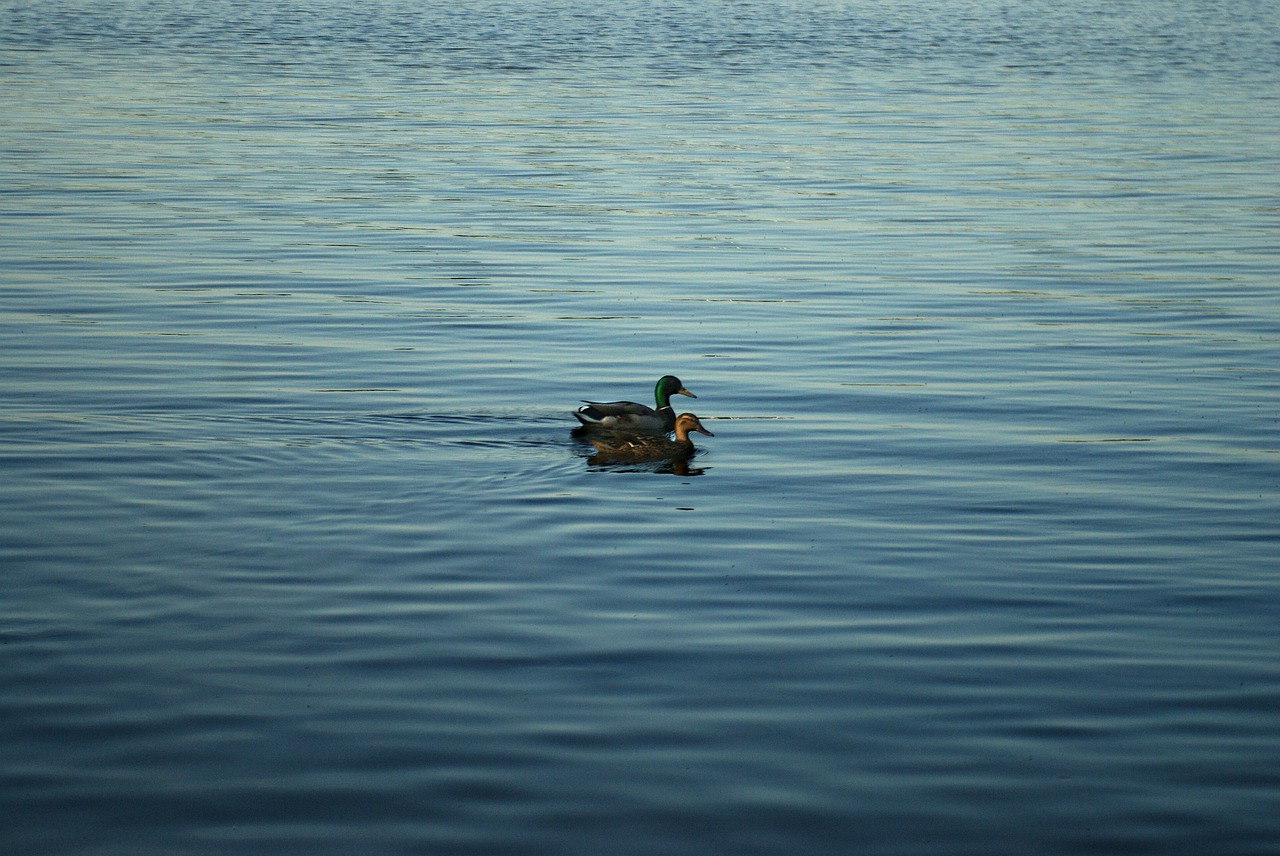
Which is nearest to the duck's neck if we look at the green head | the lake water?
the green head

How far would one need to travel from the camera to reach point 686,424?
14.9 meters

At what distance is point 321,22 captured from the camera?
69.5 m

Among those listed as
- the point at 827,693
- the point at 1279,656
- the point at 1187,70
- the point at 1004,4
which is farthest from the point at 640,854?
the point at 1004,4

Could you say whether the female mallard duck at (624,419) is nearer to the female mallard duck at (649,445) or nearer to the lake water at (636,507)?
the female mallard duck at (649,445)

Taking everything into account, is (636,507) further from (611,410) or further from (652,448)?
(611,410)

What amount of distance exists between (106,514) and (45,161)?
69.5 ft

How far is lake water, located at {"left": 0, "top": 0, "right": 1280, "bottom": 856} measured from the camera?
836 centimetres

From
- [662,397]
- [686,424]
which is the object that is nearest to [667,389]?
[662,397]

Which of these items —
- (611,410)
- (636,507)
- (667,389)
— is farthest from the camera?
(667,389)

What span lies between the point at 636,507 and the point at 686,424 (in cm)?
160

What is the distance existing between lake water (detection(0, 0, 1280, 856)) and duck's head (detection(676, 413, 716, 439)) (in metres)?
0.26

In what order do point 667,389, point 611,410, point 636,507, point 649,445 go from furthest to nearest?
point 667,389
point 611,410
point 649,445
point 636,507

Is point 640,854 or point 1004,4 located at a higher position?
point 640,854

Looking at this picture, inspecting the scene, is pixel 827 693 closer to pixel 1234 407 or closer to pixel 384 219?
pixel 1234 407
